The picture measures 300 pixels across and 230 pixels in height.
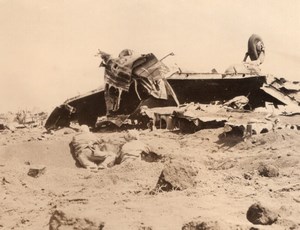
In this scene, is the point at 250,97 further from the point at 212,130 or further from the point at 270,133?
the point at 270,133

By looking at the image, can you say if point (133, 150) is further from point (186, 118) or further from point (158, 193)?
point (186, 118)

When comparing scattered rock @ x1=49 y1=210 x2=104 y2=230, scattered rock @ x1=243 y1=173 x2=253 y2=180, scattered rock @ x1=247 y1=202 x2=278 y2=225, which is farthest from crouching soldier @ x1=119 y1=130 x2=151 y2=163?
scattered rock @ x1=247 y1=202 x2=278 y2=225

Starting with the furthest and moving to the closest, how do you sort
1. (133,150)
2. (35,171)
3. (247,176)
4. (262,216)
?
1. (133,150)
2. (35,171)
3. (247,176)
4. (262,216)

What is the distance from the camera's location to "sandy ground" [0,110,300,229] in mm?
5328

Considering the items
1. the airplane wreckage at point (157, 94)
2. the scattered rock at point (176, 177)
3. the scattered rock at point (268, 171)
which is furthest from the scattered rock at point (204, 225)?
the airplane wreckage at point (157, 94)

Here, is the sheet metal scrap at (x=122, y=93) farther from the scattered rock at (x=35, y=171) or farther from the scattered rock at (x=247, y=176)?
the scattered rock at (x=247, y=176)

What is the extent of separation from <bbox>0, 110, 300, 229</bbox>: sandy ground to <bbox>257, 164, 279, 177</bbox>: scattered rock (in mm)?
98

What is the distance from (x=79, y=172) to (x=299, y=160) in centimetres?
389

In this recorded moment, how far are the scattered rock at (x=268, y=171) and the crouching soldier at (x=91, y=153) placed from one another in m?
3.10

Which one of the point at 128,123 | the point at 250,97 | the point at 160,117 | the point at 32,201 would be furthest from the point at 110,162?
the point at 250,97

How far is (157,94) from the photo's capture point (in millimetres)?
14117

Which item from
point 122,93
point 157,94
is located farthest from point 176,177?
point 122,93

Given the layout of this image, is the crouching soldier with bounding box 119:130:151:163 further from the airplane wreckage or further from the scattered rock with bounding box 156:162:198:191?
the airplane wreckage

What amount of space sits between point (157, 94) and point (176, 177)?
7.75 m
